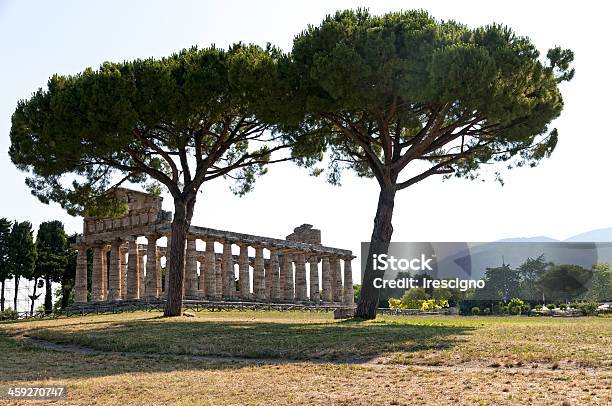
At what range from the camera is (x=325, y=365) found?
14.1m

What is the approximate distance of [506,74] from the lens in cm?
2364

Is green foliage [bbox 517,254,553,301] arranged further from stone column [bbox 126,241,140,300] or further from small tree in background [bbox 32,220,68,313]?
stone column [bbox 126,241,140,300]

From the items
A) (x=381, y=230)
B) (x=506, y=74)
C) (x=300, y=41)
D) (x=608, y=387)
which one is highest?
(x=300, y=41)

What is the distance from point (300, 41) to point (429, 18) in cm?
508

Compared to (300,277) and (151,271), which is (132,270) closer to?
(151,271)

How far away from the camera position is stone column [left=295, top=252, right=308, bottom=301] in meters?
63.1

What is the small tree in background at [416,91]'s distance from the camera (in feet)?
77.0

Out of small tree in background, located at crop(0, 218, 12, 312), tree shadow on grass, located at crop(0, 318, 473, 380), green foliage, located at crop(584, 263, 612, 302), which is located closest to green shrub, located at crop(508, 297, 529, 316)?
tree shadow on grass, located at crop(0, 318, 473, 380)

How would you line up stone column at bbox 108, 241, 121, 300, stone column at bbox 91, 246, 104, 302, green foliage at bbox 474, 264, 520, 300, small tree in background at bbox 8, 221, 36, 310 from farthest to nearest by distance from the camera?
green foliage at bbox 474, 264, 520, 300, small tree in background at bbox 8, 221, 36, 310, stone column at bbox 91, 246, 104, 302, stone column at bbox 108, 241, 121, 300

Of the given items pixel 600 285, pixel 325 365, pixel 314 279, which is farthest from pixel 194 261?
pixel 600 285

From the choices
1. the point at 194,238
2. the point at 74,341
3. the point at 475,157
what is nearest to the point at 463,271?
the point at 194,238

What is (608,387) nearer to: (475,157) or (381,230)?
(381,230)

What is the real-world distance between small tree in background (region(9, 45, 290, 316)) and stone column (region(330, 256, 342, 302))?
3854cm

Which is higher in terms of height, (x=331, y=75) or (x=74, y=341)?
(x=331, y=75)
